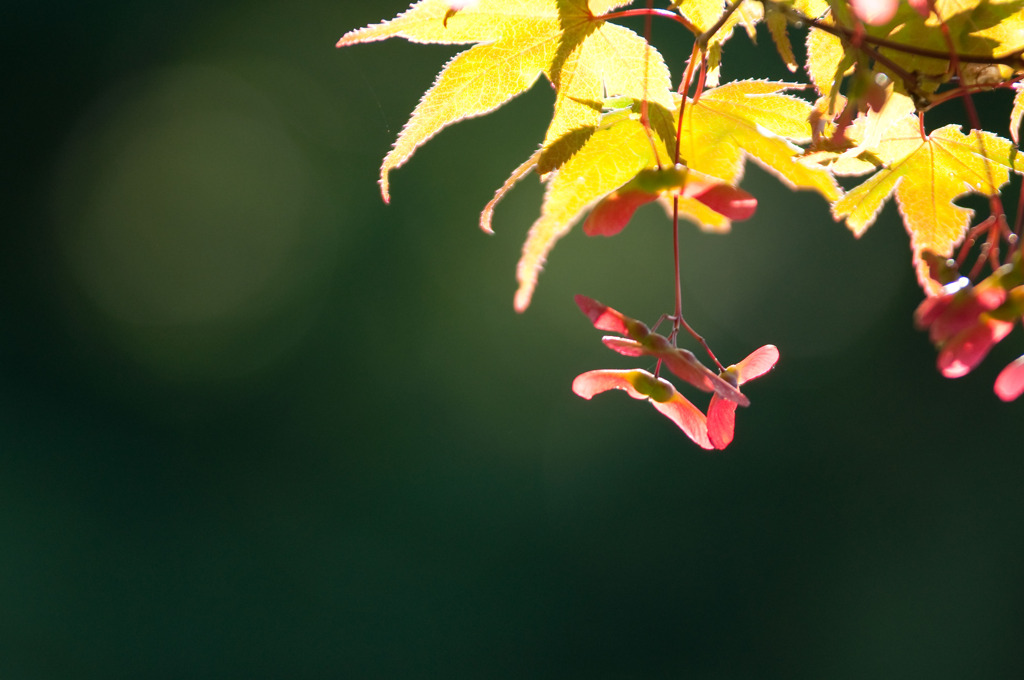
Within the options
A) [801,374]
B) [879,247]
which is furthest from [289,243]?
[879,247]

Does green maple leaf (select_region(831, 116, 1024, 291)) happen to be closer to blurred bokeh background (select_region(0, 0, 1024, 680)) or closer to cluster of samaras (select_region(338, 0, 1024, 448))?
cluster of samaras (select_region(338, 0, 1024, 448))

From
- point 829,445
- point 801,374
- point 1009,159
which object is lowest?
point 829,445

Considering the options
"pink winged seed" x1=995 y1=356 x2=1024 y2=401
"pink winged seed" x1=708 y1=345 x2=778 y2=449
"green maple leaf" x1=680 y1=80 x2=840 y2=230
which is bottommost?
"pink winged seed" x1=708 y1=345 x2=778 y2=449

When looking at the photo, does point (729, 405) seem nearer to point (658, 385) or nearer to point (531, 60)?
point (658, 385)

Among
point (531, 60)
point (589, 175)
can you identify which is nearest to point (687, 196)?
point (589, 175)

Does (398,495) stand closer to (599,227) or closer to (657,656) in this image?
(657,656)

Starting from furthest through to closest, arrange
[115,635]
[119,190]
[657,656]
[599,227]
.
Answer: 1. [119,190]
2. [657,656]
3. [115,635]
4. [599,227]

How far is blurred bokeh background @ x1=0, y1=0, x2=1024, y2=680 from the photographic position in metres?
3.94

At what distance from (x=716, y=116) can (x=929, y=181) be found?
0.54 ft

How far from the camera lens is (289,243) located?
486cm

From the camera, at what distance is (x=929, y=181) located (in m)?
0.56

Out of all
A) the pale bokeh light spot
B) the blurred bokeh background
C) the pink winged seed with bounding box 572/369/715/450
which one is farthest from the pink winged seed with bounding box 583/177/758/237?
the pale bokeh light spot

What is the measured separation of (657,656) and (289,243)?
2995mm

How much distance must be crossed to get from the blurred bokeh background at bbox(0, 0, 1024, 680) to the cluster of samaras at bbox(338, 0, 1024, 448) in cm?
371
